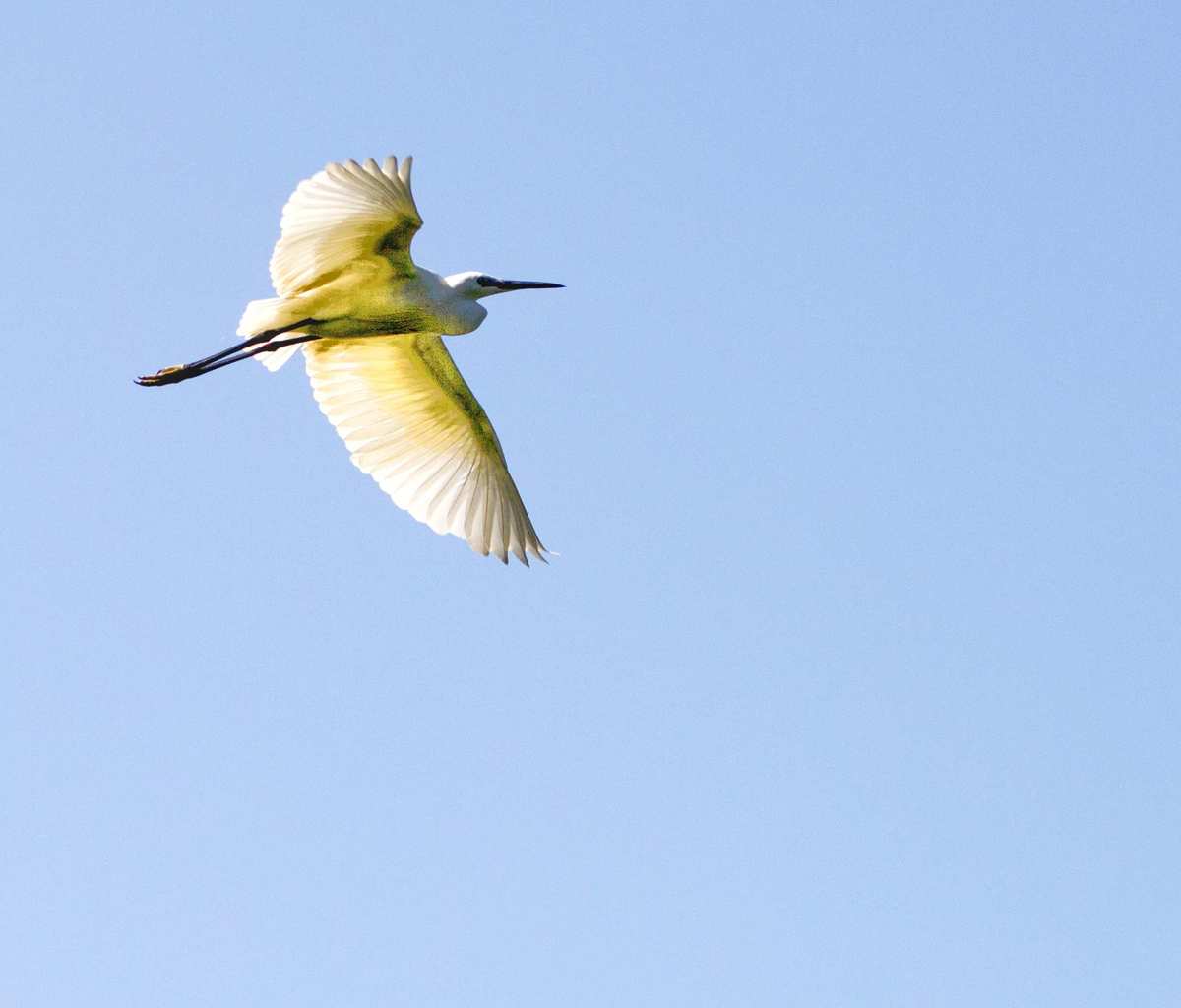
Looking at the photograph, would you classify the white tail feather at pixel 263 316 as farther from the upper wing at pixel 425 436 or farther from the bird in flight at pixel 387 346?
the upper wing at pixel 425 436

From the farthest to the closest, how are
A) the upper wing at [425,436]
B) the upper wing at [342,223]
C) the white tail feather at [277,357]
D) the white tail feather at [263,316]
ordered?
the upper wing at [425,436]
the white tail feather at [277,357]
the white tail feather at [263,316]
the upper wing at [342,223]

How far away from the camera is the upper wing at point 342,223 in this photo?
11992 mm

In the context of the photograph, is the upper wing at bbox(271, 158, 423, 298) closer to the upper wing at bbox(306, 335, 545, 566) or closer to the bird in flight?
the bird in flight

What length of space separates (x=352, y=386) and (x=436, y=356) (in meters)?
0.78

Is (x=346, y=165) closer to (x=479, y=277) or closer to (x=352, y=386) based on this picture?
(x=479, y=277)

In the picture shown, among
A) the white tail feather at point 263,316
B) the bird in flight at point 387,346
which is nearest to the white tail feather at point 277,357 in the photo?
the bird in flight at point 387,346

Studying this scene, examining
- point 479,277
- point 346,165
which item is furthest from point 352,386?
point 346,165

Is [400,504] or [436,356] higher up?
[436,356]

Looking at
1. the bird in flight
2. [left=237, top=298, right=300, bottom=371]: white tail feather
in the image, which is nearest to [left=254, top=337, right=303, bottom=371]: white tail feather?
the bird in flight

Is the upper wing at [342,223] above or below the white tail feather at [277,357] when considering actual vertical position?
above

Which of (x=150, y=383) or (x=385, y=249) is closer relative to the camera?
(x=385, y=249)

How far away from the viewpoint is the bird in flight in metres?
12.5

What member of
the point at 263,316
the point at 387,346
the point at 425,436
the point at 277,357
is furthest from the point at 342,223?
the point at 425,436

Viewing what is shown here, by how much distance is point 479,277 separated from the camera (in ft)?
45.0
